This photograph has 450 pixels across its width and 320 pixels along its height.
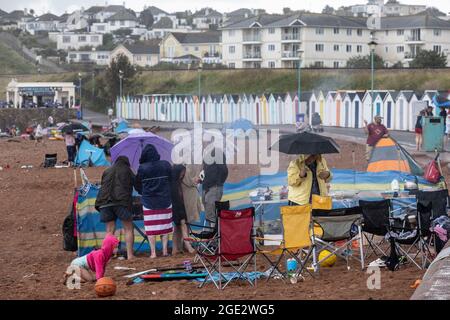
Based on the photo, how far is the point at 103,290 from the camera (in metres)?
10.7

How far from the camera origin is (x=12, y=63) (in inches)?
5251

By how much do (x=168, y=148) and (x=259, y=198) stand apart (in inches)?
68.0

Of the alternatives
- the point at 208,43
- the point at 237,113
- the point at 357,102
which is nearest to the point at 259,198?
the point at 357,102

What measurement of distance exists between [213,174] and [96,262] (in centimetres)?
286

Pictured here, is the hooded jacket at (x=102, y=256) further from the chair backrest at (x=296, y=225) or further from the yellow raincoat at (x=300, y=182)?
the yellow raincoat at (x=300, y=182)

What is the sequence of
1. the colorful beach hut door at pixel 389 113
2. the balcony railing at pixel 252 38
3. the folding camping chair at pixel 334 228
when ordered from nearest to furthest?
the folding camping chair at pixel 334 228 < the colorful beach hut door at pixel 389 113 < the balcony railing at pixel 252 38

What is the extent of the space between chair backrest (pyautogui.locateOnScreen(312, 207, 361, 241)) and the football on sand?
2577 millimetres

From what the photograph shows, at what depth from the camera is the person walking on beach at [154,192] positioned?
13125 mm

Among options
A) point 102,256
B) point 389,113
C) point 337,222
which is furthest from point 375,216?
point 389,113

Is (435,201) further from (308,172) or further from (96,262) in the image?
(96,262)

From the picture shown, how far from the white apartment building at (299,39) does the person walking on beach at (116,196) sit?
88280 mm

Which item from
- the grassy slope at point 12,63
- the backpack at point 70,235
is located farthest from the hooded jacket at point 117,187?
the grassy slope at point 12,63

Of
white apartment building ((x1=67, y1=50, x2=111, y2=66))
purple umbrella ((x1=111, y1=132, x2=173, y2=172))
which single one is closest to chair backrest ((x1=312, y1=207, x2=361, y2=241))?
purple umbrella ((x1=111, y1=132, x2=173, y2=172))

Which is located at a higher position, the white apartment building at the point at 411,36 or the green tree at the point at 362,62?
the white apartment building at the point at 411,36
